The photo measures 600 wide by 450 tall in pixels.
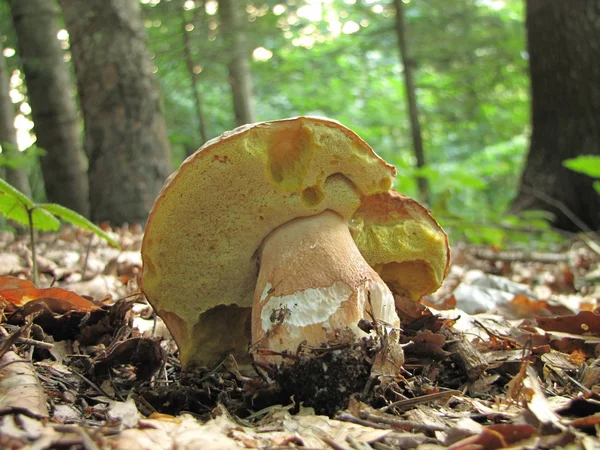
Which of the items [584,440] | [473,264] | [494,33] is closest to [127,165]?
[473,264]

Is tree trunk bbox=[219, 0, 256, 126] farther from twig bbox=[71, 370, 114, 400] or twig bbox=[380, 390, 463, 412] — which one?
twig bbox=[380, 390, 463, 412]

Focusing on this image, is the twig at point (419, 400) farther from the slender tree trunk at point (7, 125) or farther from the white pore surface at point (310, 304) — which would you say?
the slender tree trunk at point (7, 125)

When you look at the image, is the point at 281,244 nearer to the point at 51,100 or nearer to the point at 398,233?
the point at 398,233

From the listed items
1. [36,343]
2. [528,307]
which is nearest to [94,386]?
[36,343]

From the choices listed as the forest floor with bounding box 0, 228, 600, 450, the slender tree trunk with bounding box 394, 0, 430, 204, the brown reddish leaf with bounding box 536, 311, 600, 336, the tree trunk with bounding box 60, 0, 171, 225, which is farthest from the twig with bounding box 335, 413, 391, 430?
the slender tree trunk with bounding box 394, 0, 430, 204

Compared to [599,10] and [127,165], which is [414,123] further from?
[127,165]
